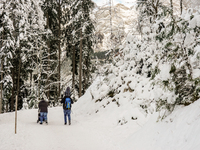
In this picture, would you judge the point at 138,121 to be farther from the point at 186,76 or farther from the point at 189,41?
the point at 189,41

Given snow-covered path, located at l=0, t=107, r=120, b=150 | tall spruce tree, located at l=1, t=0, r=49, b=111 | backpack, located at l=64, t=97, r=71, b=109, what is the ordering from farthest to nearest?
tall spruce tree, located at l=1, t=0, r=49, b=111
backpack, located at l=64, t=97, r=71, b=109
snow-covered path, located at l=0, t=107, r=120, b=150

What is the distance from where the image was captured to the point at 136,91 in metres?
9.54

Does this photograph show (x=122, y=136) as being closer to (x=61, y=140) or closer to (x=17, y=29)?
(x=61, y=140)

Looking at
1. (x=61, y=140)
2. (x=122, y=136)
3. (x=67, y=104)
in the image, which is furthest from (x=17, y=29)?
(x=122, y=136)

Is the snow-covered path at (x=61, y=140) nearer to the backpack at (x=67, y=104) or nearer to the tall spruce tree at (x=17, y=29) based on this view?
the backpack at (x=67, y=104)

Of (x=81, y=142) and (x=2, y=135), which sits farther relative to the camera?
(x=2, y=135)

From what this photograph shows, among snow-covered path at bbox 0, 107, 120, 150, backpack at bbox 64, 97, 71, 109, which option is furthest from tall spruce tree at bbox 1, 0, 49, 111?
snow-covered path at bbox 0, 107, 120, 150

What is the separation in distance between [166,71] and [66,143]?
12.9 feet

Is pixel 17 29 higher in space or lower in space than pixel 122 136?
higher

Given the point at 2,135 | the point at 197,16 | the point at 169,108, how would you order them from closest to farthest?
the point at 197,16 → the point at 169,108 → the point at 2,135

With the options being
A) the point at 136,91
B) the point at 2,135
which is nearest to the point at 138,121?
the point at 136,91

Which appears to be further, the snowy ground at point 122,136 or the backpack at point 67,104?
the backpack at point 67,104

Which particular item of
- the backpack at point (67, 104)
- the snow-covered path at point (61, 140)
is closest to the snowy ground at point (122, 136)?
the snow-covered path at point (61, 140)

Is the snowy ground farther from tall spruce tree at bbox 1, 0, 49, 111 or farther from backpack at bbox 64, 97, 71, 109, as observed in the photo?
tall spruce tree at bbox 1, 0, 49, 111
